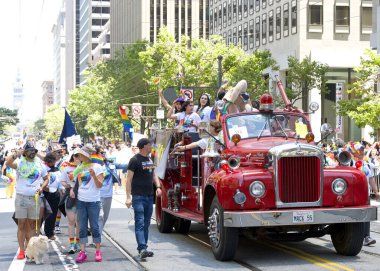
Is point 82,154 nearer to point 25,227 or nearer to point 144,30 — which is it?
point 25,227

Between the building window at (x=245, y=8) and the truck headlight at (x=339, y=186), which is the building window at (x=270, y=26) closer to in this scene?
the building window at (x=245, y=8)

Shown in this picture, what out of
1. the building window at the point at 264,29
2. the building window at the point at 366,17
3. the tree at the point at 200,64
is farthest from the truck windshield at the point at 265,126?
the building window at the point at 264,29

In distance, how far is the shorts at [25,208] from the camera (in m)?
12.0

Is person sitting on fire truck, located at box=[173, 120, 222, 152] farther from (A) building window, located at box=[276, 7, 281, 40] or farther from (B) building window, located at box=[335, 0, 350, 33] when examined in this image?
(A) building window, located at box=[276, 7, 281, 40]

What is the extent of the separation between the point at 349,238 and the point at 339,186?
0.89 m

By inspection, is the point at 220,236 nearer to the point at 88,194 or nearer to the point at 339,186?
the point at 339,186

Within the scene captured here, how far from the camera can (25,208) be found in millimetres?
12039

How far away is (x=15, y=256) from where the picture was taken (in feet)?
41.1

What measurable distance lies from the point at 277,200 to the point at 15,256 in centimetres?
444

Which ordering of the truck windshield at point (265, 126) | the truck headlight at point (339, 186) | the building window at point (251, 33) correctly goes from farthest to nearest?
the building window at point (251, 33)
the truck windshield at point (265, 126)
the truck headlight at point (339, 186)

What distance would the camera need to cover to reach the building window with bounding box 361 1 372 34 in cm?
5619

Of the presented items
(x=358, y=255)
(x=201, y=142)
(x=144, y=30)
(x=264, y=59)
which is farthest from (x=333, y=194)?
(x=144, y=30)

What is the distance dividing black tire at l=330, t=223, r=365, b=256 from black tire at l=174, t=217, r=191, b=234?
4.03 meters

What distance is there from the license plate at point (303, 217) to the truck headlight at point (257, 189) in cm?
54
